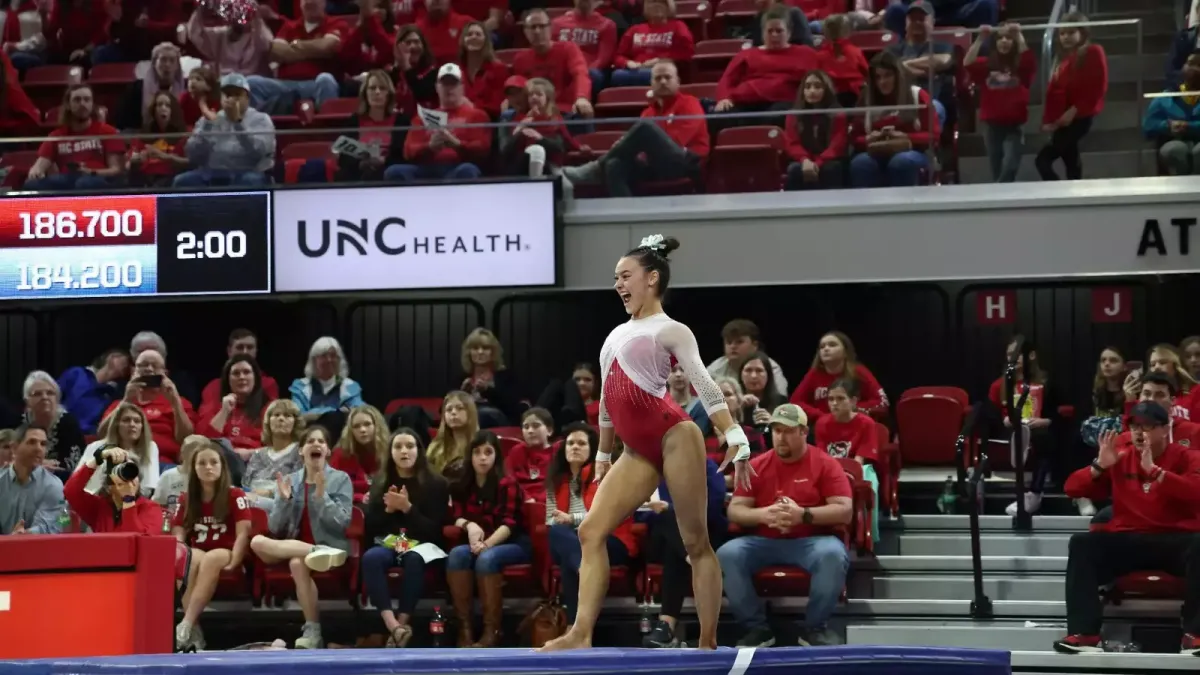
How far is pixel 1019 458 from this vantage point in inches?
399

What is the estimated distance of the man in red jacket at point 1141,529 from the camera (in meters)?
8.70

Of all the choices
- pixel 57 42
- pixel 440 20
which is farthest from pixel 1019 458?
pixel 57 42

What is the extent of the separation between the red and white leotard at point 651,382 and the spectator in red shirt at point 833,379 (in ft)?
14.3

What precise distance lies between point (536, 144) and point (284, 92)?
264 centimetres

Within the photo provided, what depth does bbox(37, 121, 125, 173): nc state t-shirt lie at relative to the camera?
39.5 ft

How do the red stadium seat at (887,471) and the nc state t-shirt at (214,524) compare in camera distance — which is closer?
the nc state t-shirt at (214,524)

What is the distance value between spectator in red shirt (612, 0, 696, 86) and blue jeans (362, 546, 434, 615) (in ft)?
15.7

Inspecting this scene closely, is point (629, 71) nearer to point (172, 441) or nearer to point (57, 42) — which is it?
point (172, 441)

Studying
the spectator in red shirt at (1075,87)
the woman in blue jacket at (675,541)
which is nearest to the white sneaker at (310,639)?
the woman in blue jacket at (675,541)

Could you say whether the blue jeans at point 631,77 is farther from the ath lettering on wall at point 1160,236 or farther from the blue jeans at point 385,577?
the blue jeans at point 385,577

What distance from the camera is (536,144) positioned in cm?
1162

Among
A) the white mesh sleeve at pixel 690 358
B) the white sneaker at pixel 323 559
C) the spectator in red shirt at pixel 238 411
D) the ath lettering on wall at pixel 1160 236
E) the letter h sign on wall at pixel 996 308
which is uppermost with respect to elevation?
the ath lettering on wall at pixel 1160 236

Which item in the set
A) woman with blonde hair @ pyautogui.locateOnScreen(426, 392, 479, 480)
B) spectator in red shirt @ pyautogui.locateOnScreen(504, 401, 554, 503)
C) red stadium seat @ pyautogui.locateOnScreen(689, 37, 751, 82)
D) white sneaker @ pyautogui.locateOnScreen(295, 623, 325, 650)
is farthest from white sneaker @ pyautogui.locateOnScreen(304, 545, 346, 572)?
red stadium seat @ pyautogui.locateOnScreen(689, 37, 751, 82)

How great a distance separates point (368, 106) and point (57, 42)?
4781mm
